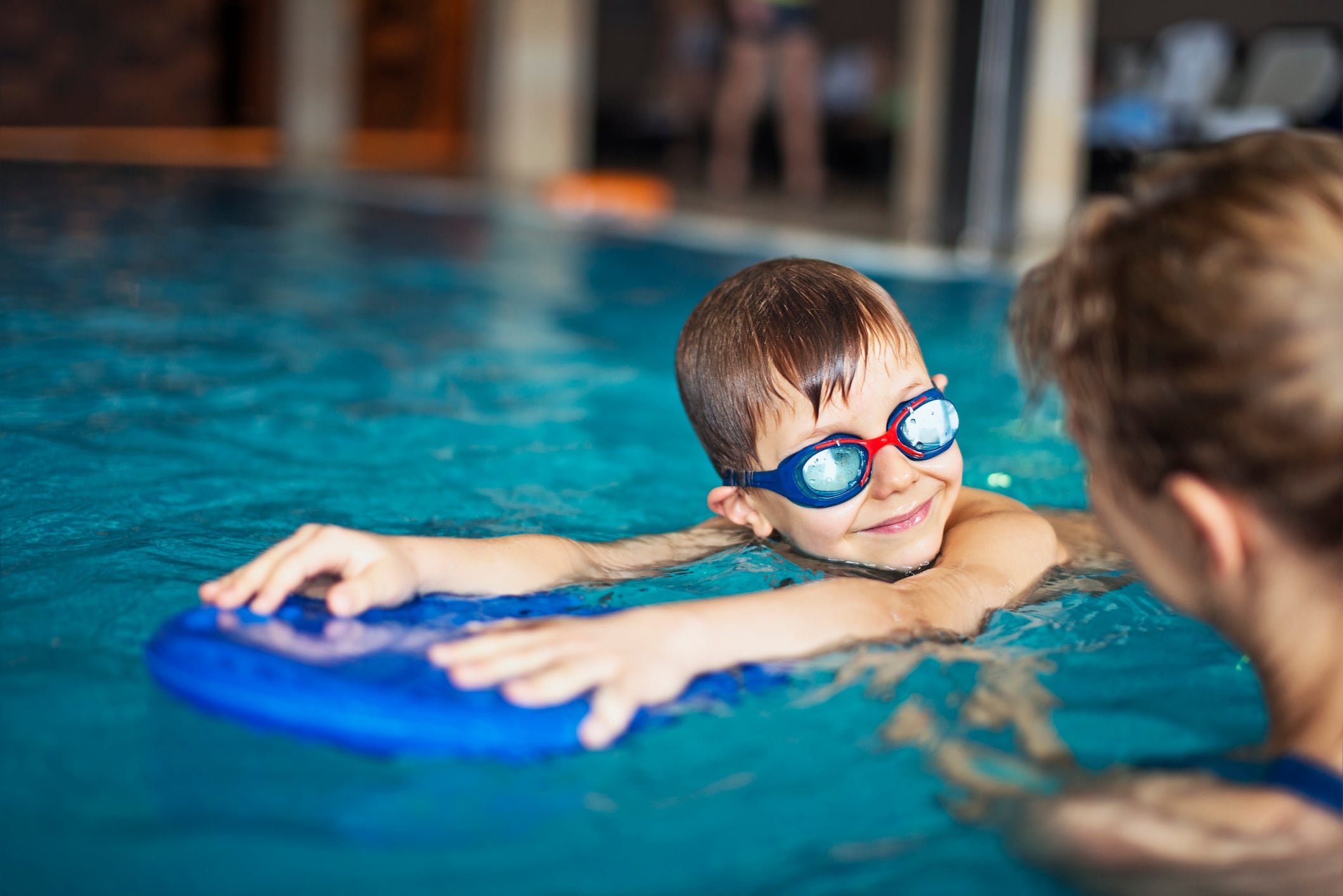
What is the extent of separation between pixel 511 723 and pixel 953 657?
0.79 meters

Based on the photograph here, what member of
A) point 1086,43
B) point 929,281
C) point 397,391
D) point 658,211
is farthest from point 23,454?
point 1086,43

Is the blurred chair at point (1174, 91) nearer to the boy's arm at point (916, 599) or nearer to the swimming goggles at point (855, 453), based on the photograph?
the boy's arm at point (916, 599)

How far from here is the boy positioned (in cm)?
188

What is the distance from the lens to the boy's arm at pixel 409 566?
1914 millimetres

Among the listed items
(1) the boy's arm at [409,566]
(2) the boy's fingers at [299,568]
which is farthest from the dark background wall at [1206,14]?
(2) the boy's fingers at [299,568]

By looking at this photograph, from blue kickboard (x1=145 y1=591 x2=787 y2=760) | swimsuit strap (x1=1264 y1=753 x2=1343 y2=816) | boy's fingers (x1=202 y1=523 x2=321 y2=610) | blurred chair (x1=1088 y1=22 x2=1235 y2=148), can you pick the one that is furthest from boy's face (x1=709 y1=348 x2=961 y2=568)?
→ blurred chair (x1=1088 y1=22 x2=1235 y2=148)

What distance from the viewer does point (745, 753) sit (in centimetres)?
182

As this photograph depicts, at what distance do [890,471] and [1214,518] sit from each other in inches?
36.9

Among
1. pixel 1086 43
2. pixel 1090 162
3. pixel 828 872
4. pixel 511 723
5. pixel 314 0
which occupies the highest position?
pixel 314 0

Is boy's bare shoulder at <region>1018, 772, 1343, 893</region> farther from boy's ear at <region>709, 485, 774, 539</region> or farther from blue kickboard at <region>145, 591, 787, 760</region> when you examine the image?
boy's ear at <region>709, 485, 774, 539</region>

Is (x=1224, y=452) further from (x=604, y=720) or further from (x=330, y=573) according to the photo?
(x=330, y=573)

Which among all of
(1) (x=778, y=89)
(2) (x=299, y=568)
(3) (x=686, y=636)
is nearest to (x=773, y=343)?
(3) (x=686, y=636)

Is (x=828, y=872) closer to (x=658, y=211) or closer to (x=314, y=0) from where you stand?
(x=658, y=211)

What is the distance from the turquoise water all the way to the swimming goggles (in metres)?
0.30
